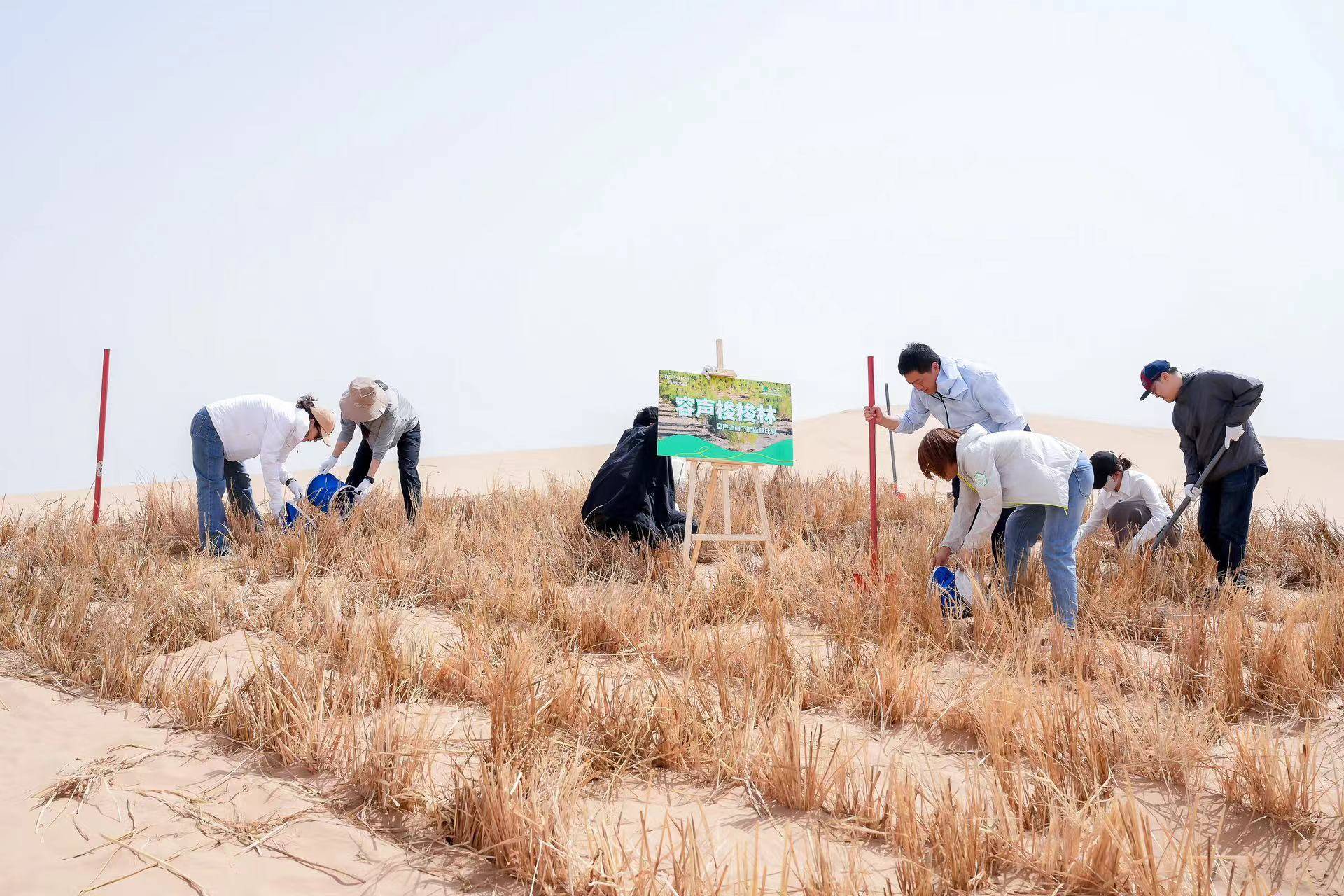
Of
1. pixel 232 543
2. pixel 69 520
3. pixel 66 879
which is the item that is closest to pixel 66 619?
pixel 232 543

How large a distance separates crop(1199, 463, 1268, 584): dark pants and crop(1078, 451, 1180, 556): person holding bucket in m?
0.41

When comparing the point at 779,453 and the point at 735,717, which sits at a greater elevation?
the point at 779,453

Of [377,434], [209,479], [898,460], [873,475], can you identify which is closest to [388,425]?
[377,434]

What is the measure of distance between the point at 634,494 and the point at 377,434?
2.09m

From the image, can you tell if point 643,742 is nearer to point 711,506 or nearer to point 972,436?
point 972,436

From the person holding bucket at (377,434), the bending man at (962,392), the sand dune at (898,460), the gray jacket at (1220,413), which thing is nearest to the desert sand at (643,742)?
the gray jacket at (1220,413)

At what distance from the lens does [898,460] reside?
1672 centimetres

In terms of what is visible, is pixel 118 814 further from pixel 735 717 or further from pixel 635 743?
pixel 735 717

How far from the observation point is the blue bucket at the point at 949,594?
4242 mm

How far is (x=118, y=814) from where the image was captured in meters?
2.51

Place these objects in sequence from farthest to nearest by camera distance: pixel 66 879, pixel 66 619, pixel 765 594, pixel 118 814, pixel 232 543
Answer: pixel 232 543
pixel 765 594
pixel 66 619
pixel 118 814
pixel 66 879

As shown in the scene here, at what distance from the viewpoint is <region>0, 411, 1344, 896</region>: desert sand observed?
7.41 ft

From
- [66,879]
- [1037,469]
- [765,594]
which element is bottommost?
[66,879]

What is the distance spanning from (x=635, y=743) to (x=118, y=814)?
4.85 ft
